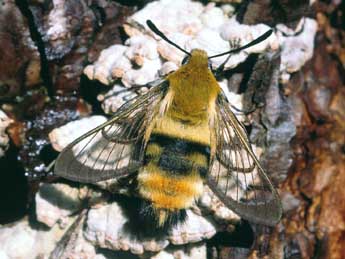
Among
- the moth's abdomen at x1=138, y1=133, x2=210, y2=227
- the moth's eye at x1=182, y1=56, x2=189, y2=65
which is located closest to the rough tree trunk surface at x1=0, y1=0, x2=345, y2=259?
the moth's eye at x1=182, y1=56, x2=189, y2=65

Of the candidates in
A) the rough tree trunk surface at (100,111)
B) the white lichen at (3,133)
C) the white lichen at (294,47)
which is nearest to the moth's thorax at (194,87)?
the rough tree trunk surface at (100,111)

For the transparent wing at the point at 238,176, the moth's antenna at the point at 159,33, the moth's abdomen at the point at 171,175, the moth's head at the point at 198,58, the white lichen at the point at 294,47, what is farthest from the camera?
the white lichen at the point at 294,47

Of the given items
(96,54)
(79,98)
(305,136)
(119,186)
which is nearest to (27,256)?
(119,186)

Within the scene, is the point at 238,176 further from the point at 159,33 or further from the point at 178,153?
the point at 159,33

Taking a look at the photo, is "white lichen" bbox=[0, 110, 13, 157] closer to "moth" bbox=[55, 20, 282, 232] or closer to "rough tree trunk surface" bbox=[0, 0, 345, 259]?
"rough tree trunk surface" bbox=[0, 0, 345, 259]

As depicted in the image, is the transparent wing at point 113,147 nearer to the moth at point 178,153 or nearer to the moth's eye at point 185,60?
the moth at point 178,153

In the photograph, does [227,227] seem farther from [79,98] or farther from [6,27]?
[6,27]

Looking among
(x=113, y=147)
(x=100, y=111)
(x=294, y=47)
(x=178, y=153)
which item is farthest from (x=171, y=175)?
(x=294, y=47)
